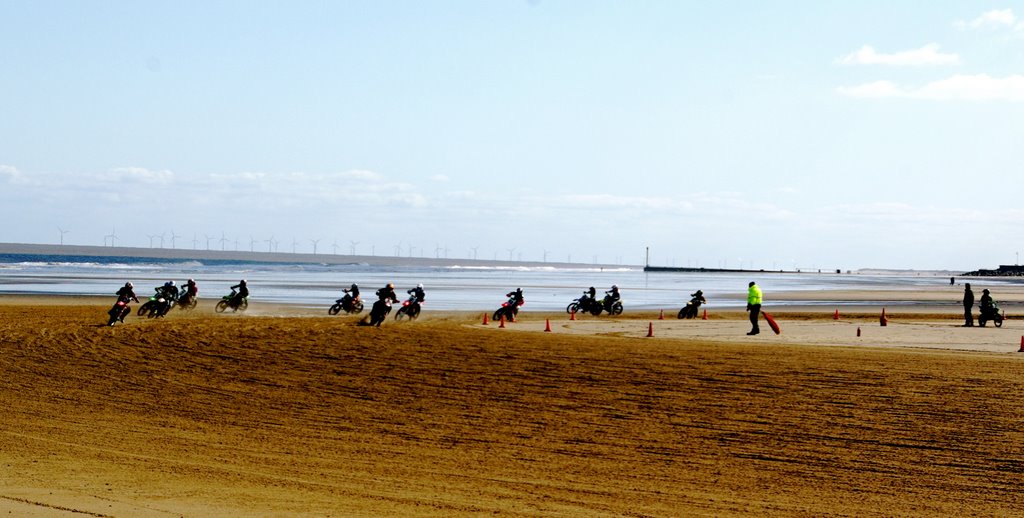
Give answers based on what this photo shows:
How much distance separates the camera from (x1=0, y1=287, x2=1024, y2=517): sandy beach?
11.2 m

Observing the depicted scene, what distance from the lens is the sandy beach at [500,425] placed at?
11180 millimetres

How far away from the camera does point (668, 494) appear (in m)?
11.6

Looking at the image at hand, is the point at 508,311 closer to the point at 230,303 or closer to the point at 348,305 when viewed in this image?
the point at 348,305

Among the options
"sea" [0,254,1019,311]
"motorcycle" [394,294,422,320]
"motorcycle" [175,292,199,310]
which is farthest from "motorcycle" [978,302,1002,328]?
"motorcycle" [175,292,199,310]

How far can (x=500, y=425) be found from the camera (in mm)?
15930

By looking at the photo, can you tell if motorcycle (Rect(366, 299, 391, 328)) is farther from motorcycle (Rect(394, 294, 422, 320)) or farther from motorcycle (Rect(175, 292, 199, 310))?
motorcycle (Rect(175, 292, 199, 310))

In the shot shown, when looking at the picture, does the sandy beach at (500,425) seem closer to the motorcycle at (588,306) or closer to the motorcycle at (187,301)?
the motorcycle at (187,301)

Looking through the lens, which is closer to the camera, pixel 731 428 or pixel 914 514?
pixel 914 514

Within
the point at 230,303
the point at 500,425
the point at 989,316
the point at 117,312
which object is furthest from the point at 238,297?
the point at 989,316

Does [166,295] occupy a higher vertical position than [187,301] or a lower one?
higher

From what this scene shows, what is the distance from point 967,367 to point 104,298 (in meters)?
42.7

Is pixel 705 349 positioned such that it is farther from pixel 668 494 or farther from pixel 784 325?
pixel 668 494

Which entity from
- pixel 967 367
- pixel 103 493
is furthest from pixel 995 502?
pixel 967 367

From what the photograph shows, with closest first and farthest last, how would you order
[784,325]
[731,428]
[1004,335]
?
1. [731,428]
2. [1004,335]
3. [784,325]
